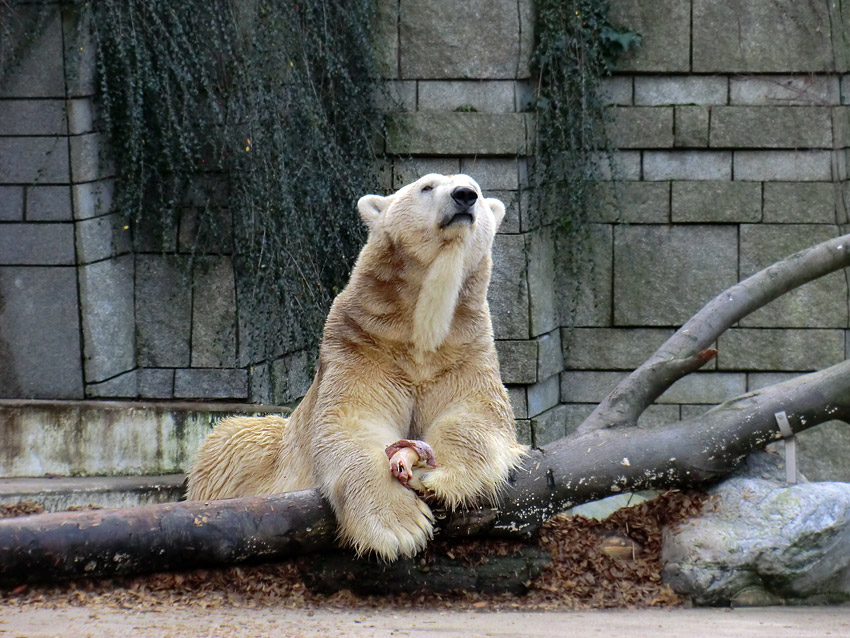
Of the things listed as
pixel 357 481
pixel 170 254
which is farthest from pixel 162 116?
pixel 357 481

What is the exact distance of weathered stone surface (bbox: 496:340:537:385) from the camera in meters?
5.86

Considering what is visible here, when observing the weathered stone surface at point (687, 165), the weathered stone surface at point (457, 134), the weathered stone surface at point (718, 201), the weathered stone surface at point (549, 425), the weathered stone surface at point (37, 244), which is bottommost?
the weathered stone surface at point (549, 425)

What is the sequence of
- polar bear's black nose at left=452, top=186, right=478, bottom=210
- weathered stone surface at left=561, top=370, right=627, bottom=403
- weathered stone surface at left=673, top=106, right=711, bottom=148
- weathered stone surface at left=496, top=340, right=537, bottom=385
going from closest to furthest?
polar bear's black nose at left=452, top=186, right=478, bottom=210
weathered stone surface at left=496, top=340, right=537, bottom=385
weathered stone surface at left=673, top=106, right=711, bottom=148
weathered stone surface at left=561, top=370, right=627, bottom=403

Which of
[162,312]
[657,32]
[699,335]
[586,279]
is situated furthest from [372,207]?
[657,32]

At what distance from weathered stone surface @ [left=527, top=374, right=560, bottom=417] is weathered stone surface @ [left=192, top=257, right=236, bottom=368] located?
162 cm

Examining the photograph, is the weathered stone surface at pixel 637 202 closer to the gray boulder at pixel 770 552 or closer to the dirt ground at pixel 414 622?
the gray boulder at pixel 770 552

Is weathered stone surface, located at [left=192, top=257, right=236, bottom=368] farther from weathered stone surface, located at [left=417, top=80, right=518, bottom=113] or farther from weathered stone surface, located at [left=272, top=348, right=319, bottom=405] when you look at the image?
weathered stone surface, located at [left=417, top=80, right=518, bottom=113]

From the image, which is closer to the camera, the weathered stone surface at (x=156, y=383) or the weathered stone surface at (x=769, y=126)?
the weathered stone surface at (x=156, y=383)

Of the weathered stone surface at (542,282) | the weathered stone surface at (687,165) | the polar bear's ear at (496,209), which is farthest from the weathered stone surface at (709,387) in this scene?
the polar bear's ear at (496,209)

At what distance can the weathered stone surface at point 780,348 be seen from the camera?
6105 millimetres

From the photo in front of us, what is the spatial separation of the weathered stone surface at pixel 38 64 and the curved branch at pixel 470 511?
262 centimetres

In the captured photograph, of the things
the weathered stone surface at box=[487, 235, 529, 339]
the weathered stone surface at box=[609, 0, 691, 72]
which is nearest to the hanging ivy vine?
the weathered stone surface at box=[609, 0, 691, 72]

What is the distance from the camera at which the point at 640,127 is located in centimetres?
602

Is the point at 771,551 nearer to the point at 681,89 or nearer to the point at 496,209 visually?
the point at 496,209
